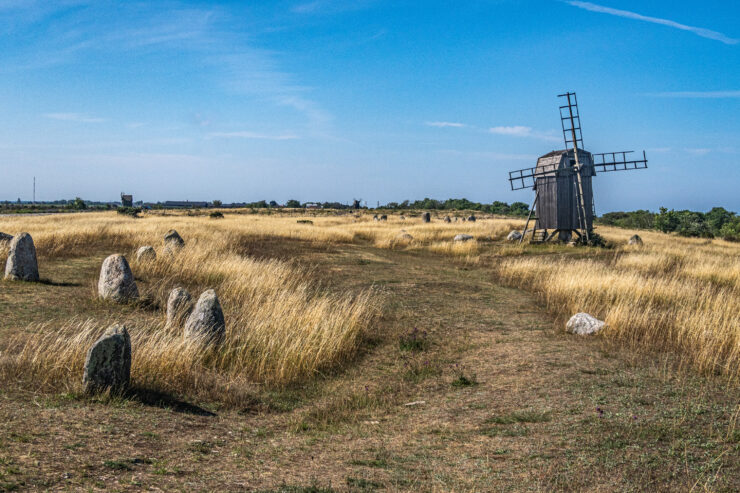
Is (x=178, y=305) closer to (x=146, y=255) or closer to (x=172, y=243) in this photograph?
(x=146, y=255)

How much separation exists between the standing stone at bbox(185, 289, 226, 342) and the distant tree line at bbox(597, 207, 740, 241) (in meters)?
50.1

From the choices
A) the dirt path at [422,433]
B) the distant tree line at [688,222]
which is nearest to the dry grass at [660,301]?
the dirt path at [422,433]

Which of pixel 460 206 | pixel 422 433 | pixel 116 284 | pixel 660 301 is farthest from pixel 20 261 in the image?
pixel 460 206

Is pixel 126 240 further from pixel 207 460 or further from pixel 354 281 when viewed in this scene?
pixel 207 460

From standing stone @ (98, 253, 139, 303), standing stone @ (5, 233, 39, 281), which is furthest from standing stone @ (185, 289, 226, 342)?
standing stone @ (5, 233, 39, 281)

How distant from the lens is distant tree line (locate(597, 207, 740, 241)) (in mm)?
58812

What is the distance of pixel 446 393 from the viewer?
761 centimetres

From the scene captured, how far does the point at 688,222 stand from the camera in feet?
216

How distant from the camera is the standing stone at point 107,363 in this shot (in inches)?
247

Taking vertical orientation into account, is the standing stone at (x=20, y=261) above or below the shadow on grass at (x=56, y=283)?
above

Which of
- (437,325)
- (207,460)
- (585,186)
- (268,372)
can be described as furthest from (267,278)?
(585,186)

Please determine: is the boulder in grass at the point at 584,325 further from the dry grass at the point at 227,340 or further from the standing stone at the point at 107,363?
the standing stone at the point at 107,363

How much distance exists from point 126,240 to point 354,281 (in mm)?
11879

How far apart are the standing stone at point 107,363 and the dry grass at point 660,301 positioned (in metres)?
8.57
